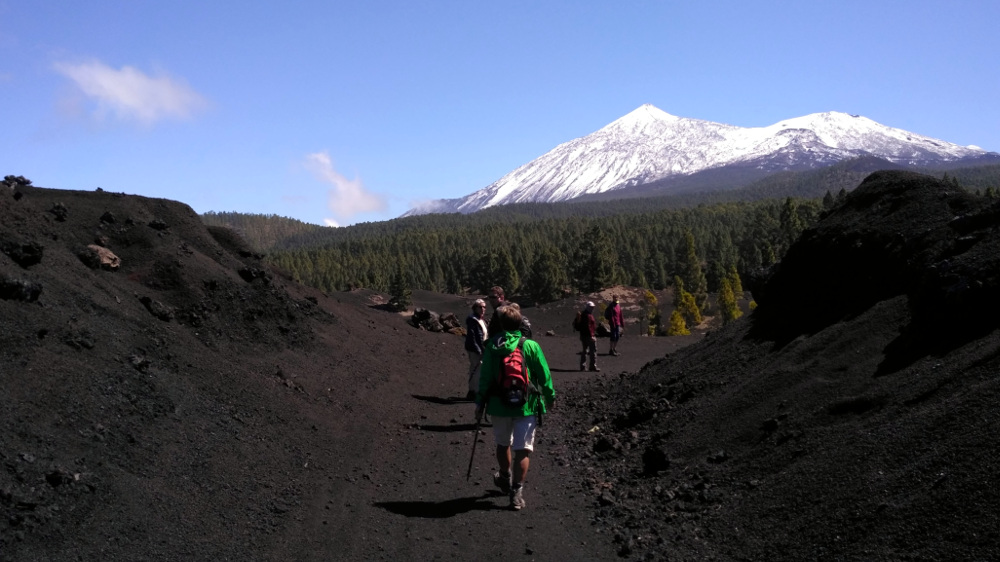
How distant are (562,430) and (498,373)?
4191mm

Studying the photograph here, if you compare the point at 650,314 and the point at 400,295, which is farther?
the point at 400,295

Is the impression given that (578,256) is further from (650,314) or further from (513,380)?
(513,380)

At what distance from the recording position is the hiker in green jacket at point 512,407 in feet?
23.6

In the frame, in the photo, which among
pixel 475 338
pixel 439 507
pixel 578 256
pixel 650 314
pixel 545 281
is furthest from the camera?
pixel 578 256

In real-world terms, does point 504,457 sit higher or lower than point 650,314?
higher

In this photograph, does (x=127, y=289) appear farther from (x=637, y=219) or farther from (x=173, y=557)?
(x=637, y=219)

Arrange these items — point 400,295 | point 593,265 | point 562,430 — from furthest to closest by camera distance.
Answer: point 593,265
point 400,295
point 562,430

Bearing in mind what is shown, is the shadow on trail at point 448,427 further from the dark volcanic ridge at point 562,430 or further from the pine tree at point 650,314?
the pine tree at point 650,314

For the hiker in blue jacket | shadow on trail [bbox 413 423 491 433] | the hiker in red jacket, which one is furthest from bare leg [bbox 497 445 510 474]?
the hiker in red jacket

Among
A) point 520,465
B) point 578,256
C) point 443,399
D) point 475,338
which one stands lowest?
point 443,399

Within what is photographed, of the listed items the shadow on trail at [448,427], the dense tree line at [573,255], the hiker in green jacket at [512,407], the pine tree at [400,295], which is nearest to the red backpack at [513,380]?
the hiker in green jacket at [512,407]

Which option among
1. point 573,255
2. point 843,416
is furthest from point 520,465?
point 573,255

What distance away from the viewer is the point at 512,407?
23.3 feet

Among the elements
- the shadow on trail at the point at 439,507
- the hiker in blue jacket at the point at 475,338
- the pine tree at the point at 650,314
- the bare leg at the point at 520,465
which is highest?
the hiker in blue jacket at the point at 475,338
